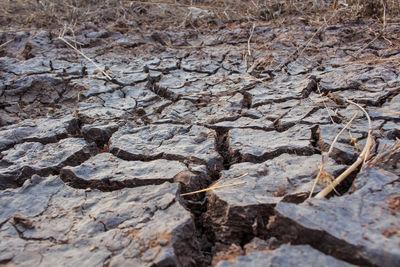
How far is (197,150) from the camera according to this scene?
69.6 inches

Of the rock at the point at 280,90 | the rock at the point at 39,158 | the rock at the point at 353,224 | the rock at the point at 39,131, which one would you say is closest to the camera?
the rock at the point at 353,224

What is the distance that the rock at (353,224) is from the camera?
38.6 inches

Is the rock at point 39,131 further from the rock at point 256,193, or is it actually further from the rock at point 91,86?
the rock at point 256,193

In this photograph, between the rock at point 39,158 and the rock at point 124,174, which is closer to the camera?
the rock at point 124,174

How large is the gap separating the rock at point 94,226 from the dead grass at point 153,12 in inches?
116

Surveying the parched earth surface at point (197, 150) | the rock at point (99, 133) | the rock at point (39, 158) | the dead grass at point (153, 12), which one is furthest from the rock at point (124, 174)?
the dead grass at point (153, 12)

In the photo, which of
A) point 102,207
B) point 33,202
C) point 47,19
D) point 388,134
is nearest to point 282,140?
point 388,134

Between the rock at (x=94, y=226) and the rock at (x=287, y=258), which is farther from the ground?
the rock at (x=287, y=258)

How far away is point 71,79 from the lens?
9.11 ft

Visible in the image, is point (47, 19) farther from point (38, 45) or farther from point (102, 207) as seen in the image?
point (102, 207)

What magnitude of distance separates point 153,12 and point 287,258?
405 centimetres

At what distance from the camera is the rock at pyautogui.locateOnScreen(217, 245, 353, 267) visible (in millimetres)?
982

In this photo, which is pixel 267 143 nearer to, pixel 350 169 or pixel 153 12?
pixel 350 169

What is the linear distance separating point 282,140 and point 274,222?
0.73m
